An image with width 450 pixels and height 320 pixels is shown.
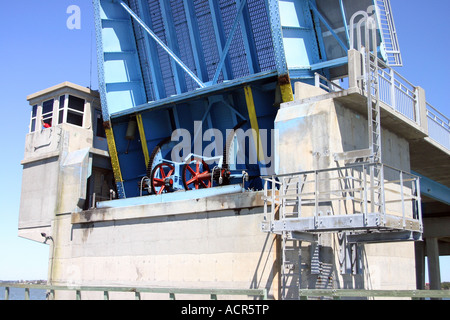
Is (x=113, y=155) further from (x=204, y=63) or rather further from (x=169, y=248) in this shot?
(x=169, y=248)

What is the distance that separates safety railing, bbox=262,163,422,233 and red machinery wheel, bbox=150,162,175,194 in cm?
598

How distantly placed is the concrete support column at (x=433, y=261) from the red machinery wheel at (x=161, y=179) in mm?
16235

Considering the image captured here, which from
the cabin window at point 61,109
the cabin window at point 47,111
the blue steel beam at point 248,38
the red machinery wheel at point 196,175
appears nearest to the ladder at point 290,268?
the red machinery wheel at point 196,175

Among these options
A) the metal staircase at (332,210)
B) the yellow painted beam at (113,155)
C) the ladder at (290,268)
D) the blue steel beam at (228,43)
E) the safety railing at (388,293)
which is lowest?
the safety railing at (388,293)

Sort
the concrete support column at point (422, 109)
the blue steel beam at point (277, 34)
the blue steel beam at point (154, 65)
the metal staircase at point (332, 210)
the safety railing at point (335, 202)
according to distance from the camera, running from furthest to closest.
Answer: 1. the blue steel beam at point (154, 65)
2. the blue steel beam at point (277, 34)
3. the concrete support column at point (422, 109)
4. the metal staircase at point (332, 210)
5. the safety railing at point (335, 202)

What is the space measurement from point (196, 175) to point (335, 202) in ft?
25.0

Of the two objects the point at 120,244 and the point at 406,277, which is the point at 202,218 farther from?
the point at 406,277

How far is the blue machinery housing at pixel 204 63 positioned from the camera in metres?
17.4

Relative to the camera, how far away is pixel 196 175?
19484mm

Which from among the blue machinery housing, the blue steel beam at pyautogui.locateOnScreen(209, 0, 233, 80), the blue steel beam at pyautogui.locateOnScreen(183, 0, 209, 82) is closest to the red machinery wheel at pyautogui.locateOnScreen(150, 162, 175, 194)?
the blue machinery housing

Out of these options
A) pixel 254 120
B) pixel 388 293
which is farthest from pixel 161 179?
pixel 388 293

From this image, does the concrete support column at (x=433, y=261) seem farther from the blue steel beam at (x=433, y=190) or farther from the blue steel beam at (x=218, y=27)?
the blue steel beam at (x=218, y=27)

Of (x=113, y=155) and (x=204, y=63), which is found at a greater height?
(x=204, y=63)
